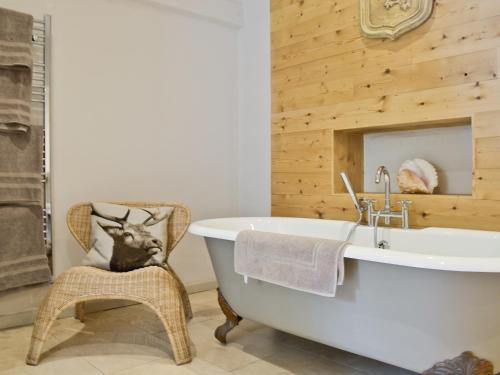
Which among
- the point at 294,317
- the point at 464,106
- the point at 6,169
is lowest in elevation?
the point at 294,317

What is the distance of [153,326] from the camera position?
2734 mm

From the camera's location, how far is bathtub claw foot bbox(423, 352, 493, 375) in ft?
5.14

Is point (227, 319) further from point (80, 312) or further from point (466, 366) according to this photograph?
A: point (466, 366)

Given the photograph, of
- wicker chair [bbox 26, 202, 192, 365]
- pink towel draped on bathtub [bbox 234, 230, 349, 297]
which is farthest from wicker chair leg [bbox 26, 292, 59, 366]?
pink towel draped on bathtub [bbox 234, 230, 349, 297]

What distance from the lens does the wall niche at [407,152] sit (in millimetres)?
2695

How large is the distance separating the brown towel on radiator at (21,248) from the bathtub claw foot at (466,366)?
216 cm

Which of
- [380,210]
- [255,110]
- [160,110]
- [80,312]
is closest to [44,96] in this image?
[160,110]

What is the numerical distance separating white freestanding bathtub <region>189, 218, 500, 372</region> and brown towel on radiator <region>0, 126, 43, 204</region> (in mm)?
1161

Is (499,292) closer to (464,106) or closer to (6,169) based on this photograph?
(464,106)

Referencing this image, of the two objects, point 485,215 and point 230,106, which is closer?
point 485,215

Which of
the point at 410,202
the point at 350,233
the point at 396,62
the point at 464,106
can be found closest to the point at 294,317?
the point at 350,233

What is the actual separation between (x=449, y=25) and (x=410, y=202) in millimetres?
967

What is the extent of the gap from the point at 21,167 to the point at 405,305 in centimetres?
214

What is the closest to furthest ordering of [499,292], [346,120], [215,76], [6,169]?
[499,292], [6,169], [346,120], [215,76]
